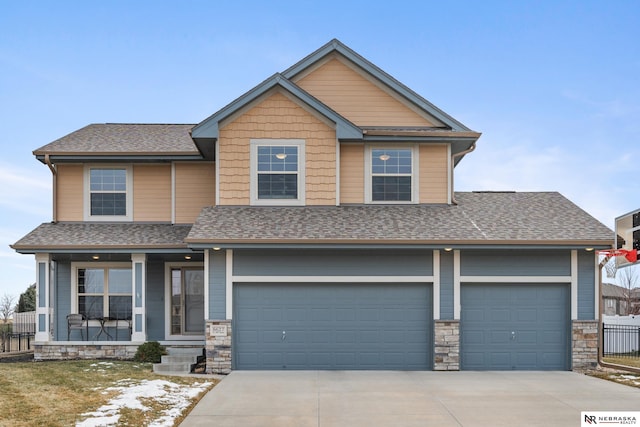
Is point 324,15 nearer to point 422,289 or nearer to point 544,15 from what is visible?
point 544,15

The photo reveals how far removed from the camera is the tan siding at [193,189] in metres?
14.6

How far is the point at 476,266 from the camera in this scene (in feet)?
40.1

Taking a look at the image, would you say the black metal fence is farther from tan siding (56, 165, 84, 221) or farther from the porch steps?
tan siding (56, 165, 84, 221)

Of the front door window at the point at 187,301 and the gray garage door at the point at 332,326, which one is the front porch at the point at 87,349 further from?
the gray garage door at the point at 332,326

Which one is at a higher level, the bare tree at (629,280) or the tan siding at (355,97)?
the tan siding at (355,97)

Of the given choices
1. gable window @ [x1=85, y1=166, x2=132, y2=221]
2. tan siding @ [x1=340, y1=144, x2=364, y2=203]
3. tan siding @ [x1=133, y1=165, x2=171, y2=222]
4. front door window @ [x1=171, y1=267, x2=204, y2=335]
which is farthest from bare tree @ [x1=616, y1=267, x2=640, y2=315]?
gable window @ [x1=85, y1=166, x2=132, y2=221]

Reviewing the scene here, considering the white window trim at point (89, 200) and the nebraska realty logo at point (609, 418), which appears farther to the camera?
the white window trim at point (89, 200)

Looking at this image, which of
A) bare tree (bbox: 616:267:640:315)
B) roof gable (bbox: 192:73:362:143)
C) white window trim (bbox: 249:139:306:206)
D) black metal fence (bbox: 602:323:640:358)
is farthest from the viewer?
bare tree (bbox: 616:267:640:315)

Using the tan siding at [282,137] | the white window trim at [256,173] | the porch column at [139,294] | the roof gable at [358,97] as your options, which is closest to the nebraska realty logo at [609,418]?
the tan siding at [282,137]

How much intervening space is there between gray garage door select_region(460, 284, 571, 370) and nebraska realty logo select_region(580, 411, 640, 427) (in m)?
4.04

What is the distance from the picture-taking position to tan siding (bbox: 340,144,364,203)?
1353 centimetres

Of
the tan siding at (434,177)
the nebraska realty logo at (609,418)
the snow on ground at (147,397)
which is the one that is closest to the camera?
the snow on ground at (147,397)

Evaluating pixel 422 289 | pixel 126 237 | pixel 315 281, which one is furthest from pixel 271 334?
pixel 126 237

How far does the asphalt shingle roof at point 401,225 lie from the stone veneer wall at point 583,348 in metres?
2.12
